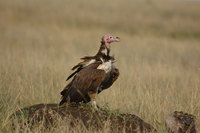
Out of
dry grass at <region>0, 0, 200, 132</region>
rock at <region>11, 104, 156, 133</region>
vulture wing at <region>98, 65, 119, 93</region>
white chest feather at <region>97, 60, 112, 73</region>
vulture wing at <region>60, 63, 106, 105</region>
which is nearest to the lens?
rock at <region>11, 104, 156, 133</region>

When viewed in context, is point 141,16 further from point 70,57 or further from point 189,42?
point 70,57

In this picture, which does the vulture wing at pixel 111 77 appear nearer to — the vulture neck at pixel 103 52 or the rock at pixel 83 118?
the vulture neck at pixel 103 52

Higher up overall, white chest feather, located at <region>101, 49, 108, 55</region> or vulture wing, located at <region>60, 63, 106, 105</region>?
white chest feather, located at <region>101, 49, 108, 55</region>

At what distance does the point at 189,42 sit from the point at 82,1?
12413 mm

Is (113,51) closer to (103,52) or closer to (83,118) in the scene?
(103,52)

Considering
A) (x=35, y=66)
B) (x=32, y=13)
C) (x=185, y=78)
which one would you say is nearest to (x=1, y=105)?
(x=35, y=66)

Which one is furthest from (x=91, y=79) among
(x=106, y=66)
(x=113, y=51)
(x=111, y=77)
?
(x=113, y=51)

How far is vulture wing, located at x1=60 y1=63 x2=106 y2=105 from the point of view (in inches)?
255

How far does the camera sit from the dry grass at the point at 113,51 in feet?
26.6

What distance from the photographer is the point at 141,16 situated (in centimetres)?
2675

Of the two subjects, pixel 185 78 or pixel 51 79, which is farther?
pixel 185 78

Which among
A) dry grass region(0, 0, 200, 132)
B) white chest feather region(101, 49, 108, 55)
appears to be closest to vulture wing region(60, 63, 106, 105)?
white chest feather region(101, 49, 108, 55)

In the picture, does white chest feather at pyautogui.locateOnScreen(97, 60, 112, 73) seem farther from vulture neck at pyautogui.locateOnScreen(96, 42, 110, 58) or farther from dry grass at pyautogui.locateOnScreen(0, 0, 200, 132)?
dry grass at pyautogui.locateOnScreen(0, 0, 200, 132)

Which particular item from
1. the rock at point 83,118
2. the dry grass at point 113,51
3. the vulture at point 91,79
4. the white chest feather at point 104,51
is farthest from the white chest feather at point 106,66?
the dry grass at point 113,51
